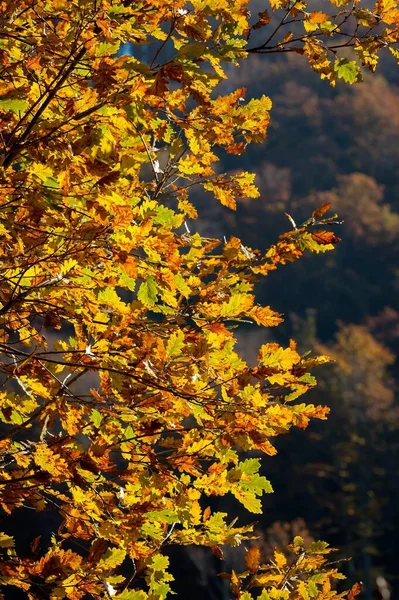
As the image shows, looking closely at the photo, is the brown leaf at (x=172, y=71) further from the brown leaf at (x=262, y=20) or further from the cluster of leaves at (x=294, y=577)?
the cluster of leaves at (x=294, y=577)

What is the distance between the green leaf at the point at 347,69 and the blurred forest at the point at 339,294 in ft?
54.3

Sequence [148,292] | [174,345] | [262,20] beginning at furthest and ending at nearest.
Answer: [262,20] < [174,345] < [148,292]

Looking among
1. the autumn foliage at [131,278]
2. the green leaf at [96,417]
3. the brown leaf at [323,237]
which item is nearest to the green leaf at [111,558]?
the autumn foliage at [131,278]

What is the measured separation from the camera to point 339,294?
40.8 meters

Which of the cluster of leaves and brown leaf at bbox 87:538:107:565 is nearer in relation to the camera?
brown leaf at bbox 87:538:107:565

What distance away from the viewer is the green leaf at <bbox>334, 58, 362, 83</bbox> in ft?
7.72

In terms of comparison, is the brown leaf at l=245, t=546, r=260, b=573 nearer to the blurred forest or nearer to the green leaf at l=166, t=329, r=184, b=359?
the green leaf at l=166, t=329, r=184, b=359

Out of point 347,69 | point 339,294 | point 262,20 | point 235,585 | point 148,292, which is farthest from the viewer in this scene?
point 339,294

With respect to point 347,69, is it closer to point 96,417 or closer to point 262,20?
point 262,20

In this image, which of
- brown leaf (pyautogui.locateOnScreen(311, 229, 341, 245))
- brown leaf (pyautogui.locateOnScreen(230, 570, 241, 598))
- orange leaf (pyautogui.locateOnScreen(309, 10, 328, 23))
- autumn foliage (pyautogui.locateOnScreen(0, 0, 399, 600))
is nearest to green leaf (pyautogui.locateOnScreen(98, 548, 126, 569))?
autumn foliage (pyautogui.locateOnScreen(0, 0, 399, 600))

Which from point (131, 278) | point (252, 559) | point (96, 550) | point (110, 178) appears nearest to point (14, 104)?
point (110, 178)

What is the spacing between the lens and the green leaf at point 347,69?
235cm

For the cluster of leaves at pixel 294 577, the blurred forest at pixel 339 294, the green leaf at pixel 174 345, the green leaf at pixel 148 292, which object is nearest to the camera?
the green leaf at pixel 148 292

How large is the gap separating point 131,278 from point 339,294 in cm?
3930
